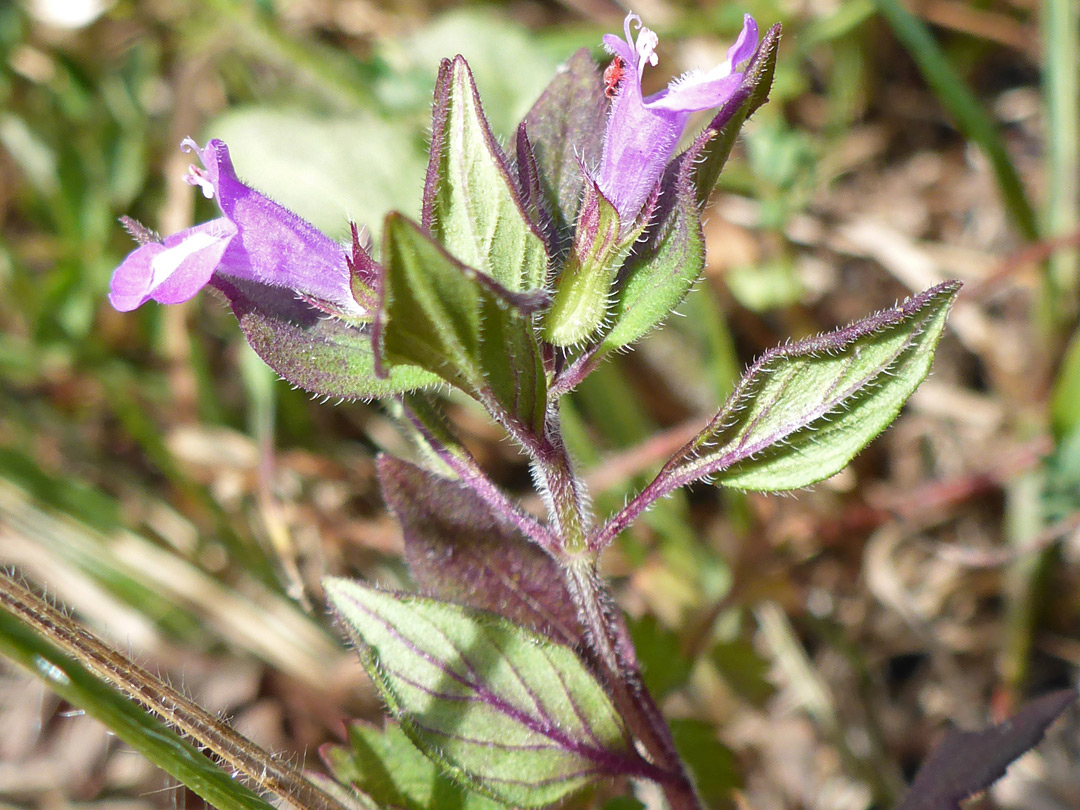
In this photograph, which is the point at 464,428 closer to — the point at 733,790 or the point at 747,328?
the point at 747,328

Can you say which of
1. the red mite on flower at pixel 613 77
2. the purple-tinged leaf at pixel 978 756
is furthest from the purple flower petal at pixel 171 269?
the purple-tinged leaf at pixel 978 756

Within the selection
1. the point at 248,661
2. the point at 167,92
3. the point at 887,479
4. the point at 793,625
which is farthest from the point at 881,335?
the point at 167,92

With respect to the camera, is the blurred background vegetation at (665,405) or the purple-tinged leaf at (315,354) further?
the blurred background vegetation at (665,405)

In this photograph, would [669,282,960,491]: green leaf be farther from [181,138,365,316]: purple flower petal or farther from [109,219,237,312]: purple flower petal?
[109,219,237,312]: purple flower petal

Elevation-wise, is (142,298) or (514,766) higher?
(142,298)

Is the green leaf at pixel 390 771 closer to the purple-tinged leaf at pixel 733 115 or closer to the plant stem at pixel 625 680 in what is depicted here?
the plant stem at pixel 625 680

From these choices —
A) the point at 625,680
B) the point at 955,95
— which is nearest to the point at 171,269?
the point at 625,680
